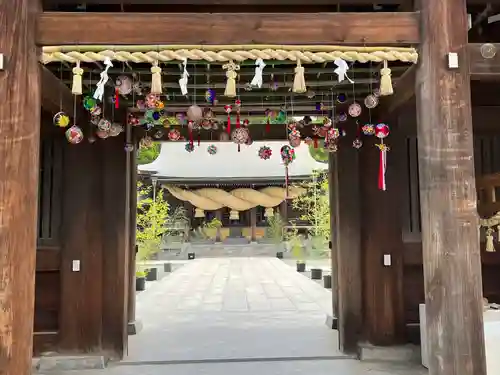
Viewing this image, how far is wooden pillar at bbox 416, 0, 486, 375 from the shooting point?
3.23 meters

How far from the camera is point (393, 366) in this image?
524 cm

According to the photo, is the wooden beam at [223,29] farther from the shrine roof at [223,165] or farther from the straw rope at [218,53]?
the shrine roof at [223,165]

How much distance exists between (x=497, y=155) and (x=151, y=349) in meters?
4.98

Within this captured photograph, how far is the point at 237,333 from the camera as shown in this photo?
6902 millimetres

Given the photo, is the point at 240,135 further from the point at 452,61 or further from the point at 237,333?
the point at 237,333

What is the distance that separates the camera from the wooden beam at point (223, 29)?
11.2ft

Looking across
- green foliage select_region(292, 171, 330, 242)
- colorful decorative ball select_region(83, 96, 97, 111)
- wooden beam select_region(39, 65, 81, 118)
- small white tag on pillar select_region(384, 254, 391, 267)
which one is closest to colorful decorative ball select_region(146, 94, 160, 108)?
colorful decorative ball select_region(83, 96, 97, 111)

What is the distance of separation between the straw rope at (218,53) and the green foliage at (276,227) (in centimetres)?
1890

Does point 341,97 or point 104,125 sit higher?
point 341,97

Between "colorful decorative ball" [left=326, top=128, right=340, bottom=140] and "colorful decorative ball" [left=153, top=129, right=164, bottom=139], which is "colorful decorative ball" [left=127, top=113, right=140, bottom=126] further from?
"colorful decorative ball" [left=326, top=128, right=340, bottom=140]

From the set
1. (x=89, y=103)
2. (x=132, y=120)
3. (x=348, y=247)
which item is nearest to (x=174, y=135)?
(x=132, y=120)

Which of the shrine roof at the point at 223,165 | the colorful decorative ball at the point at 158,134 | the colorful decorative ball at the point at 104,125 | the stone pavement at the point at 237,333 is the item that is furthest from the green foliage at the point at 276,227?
the colorful decorative ball at the point at 104,125

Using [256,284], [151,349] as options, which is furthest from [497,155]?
[256,284]

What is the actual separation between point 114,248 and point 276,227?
56.5ft
